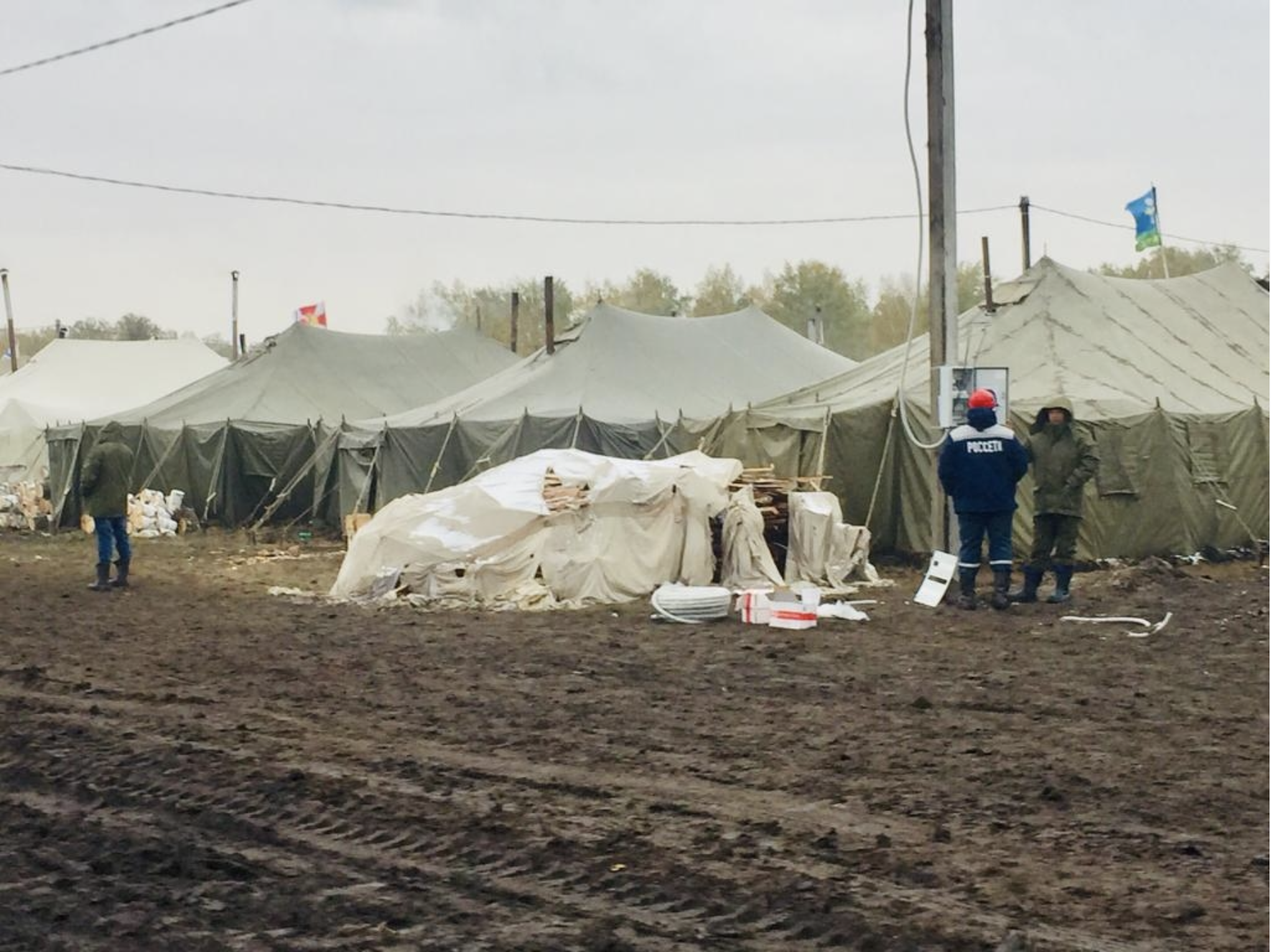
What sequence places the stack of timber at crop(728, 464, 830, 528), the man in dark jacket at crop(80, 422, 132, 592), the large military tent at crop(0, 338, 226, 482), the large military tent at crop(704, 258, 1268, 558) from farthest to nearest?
the large military tent at crop(0, 338, 226, 482) → the large military tent at crop(704, 258, 1268, 558) → the man in dark jacket at crop(80, 422, 132, 592) → the stack of timber at crop(728, 464, 830, 528)

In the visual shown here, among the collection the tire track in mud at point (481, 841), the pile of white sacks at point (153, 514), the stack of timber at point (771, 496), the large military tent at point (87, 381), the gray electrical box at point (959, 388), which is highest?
the large military tent at point (87, 381)

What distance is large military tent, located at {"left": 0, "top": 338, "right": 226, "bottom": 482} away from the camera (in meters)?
38.1

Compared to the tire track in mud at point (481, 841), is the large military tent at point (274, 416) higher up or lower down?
higher up

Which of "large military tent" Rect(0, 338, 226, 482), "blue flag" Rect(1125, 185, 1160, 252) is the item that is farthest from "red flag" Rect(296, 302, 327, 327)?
"blue flag" Rect(1125, 185, 1160, 252)

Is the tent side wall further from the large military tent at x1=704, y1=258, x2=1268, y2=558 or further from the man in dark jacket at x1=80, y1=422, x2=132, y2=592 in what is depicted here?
the man in dark jacket at x1=80, y1=422, x2=132, y2=592

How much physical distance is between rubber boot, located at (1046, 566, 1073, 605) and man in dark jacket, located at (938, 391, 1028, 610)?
1.85 ft

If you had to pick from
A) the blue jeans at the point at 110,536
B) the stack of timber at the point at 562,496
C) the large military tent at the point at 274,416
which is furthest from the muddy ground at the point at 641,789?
the large military tent at the point at 274,416

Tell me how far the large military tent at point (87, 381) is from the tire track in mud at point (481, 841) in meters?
32.2

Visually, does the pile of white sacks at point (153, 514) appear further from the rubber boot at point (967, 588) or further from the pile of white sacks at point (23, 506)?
the rubber boot at point (967, 588)

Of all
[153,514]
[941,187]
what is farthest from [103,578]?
[153,514]

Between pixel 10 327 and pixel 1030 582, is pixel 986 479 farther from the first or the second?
pixel 10 327

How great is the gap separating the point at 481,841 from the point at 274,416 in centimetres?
2426

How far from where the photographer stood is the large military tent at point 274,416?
93.5 feet

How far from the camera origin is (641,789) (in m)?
6.62
